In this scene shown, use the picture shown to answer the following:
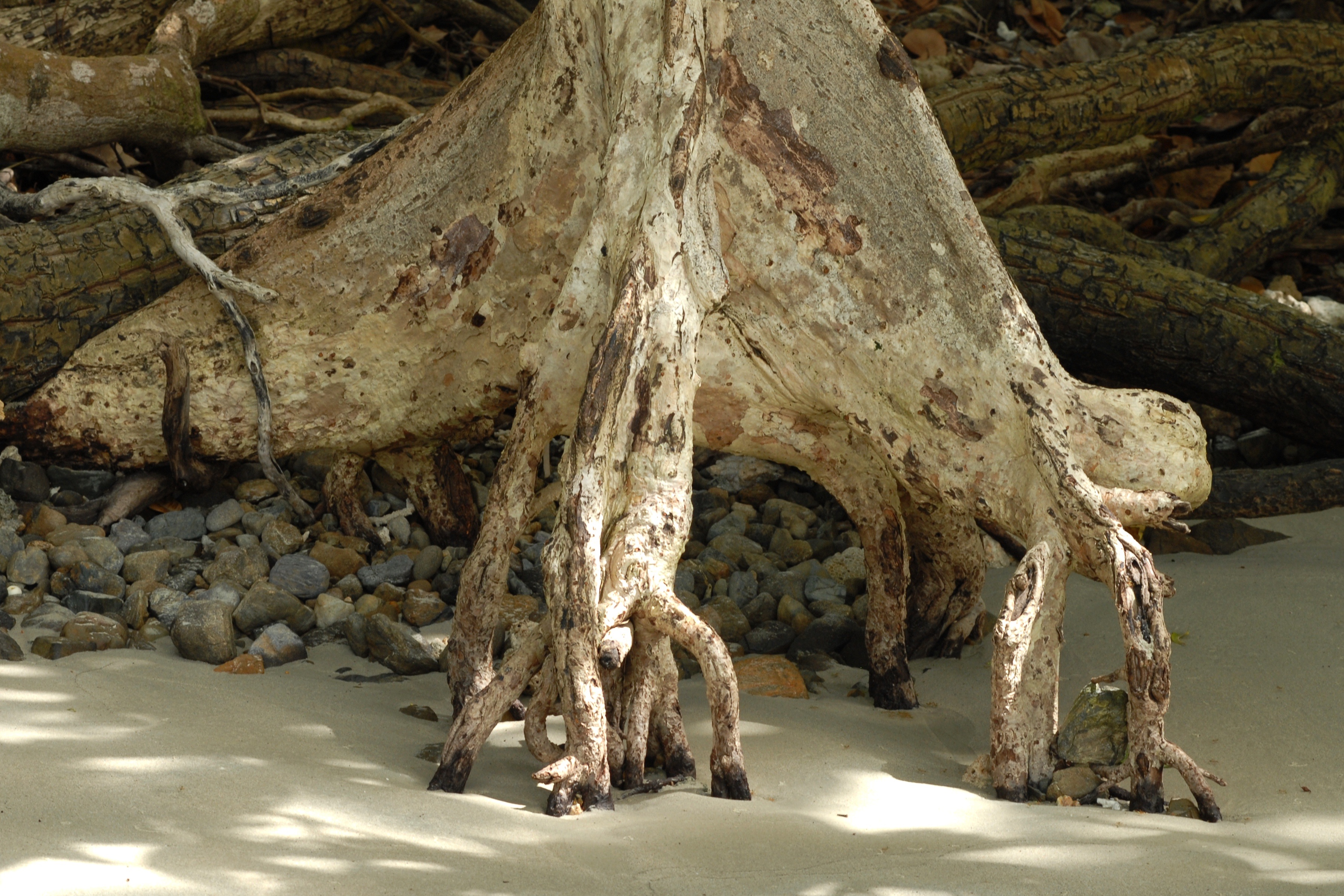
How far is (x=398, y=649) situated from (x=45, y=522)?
49.6 inches

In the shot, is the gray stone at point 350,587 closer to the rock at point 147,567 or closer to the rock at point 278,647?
the rock at point 278,647

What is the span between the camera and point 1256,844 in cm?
222

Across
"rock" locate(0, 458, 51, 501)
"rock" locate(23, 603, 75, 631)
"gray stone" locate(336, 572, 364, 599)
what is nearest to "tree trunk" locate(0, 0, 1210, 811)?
"rock" locate(0, 458, 51, 501)

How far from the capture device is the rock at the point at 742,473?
4652mm

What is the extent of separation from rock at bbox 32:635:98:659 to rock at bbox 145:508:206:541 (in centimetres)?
77

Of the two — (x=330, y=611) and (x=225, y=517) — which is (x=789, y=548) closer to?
(x=330, y=611)

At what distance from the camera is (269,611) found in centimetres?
340

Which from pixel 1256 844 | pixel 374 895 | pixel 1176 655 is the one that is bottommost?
pixel 374 895

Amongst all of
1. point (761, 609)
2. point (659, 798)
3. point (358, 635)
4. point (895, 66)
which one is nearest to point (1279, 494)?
point (761, 609)

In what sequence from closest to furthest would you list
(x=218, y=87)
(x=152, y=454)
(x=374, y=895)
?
1. (x=374, y=895)
2. (x=152, y=454)
3. (x=218, y=87)

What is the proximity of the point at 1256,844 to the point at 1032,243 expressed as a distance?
2637mm

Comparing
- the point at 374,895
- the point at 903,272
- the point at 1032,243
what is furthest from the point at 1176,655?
the point at 374,895

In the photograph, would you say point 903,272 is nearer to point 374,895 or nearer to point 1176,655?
point 1176,655

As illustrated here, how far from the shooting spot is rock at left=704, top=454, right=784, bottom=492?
465cm
